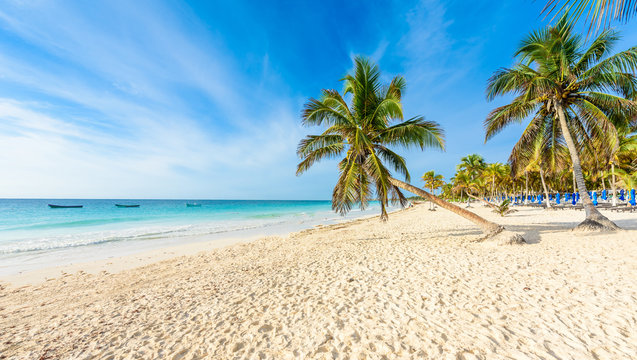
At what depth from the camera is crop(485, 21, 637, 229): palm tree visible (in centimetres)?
714

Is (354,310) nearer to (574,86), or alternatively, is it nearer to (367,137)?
(367,137)

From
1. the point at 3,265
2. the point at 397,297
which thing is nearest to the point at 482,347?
the point at 397,297

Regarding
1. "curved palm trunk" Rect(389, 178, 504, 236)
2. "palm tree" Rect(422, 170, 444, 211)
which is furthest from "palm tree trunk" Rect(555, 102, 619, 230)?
"palm tree" Rect(422, 170, 444, 211)

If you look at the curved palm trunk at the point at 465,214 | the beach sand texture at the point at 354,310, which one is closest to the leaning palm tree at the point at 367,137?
the curved palm trunk at the point at 465,214

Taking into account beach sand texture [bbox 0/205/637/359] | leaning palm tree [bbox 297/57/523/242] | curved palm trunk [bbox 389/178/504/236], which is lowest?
beach sand texture [bbox 0/205/637/359]

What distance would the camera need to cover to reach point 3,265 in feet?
24.8

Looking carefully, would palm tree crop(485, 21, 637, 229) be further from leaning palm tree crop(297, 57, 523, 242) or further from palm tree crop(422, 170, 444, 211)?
palm tree crop(422, 170, 444, 211)

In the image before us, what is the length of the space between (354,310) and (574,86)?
35.9 ft

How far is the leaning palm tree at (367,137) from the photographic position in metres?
7.57

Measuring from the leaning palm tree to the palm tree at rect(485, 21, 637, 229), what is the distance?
348cm

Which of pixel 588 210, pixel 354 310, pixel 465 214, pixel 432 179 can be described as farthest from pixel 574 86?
pixel 432 179

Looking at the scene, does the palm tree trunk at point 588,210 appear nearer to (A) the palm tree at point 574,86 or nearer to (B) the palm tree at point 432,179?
(A) the palm tree at point 574,86

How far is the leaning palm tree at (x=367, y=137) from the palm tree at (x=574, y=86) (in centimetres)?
348

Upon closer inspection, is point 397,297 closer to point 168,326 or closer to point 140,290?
point 168,326
